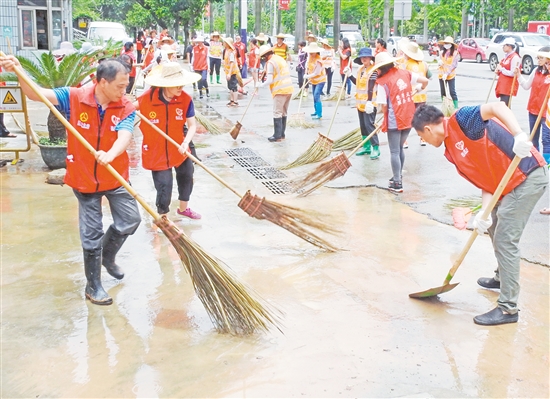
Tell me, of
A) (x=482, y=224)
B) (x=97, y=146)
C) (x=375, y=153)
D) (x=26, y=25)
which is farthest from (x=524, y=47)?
(x=97, y=146)

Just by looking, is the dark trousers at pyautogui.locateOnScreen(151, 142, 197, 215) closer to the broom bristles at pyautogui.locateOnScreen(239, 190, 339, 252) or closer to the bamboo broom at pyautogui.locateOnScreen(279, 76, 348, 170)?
the broom bristles at pyautogui.locateOnScreen(239, 190, 339, 252)

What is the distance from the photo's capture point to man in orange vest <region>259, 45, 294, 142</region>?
10.1 m

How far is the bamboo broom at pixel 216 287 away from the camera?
12.8 ft

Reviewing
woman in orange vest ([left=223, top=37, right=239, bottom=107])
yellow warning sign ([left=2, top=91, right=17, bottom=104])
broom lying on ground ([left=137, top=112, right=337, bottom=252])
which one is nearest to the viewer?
broom lying on ground ([left=137, top=112, right=337, bottom=252])

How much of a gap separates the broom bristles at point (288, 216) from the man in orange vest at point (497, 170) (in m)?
1.47

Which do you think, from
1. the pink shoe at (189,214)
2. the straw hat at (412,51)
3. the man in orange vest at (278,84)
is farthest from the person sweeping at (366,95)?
the pink shoe at (189,214)

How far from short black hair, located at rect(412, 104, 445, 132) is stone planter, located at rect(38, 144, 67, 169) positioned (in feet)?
17.2

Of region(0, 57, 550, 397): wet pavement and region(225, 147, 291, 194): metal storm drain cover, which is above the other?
region(225, 147, 291, 194): metal storm drain cover

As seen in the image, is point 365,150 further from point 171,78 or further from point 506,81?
point 171,78

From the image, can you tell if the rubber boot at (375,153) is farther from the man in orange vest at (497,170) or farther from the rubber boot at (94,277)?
the rubber boot at (94,277)

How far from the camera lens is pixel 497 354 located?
12.1 ft

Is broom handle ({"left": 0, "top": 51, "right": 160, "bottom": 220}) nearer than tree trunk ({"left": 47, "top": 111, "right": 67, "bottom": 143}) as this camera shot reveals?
Yes

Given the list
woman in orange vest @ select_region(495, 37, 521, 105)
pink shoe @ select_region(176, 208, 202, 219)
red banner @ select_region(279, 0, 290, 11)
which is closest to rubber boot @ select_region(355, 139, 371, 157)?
woman in orange vest @ select_region(495, 37, 521, 105)

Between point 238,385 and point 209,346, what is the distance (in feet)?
1.58
